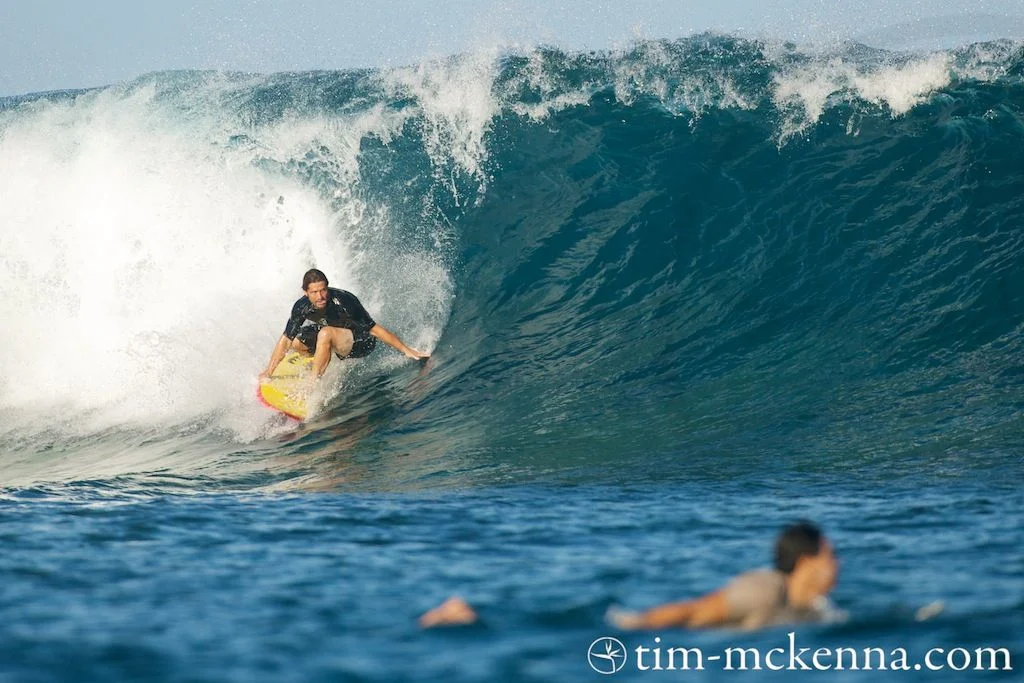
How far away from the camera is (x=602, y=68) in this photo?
52.4 feet

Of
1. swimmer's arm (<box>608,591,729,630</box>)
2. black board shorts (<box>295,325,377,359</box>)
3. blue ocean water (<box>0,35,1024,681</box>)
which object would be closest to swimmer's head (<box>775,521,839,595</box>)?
blue ocean water (<box>0,35,1024,681</box>)

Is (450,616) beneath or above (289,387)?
beneath

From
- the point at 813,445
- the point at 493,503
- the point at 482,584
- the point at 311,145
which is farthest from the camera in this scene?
the point at 311,145

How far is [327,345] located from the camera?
11.3 m

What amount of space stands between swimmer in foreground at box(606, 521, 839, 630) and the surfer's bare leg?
259 inches

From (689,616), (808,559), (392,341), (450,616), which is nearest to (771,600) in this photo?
(808,559)

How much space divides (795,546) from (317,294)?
6828mm

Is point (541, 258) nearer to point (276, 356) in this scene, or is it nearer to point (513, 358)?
point (513, 358)

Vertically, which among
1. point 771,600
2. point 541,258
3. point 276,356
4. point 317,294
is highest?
point 541,258

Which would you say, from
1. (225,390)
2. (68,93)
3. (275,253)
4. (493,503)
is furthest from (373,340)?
(68,93)

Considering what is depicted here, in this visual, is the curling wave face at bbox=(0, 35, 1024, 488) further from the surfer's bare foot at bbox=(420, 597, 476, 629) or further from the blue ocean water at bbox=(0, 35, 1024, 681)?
the surfer's bare foot at bbox=(420, 597, 476, 629)

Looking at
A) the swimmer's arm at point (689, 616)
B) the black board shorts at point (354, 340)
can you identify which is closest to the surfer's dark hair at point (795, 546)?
the swimmer's arm at point (689, 616)

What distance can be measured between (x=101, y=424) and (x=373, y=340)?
307cm

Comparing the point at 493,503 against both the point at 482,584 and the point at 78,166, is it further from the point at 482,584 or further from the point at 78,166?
the point at 78,166
